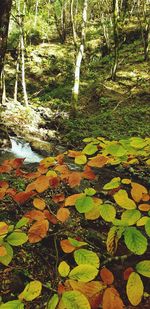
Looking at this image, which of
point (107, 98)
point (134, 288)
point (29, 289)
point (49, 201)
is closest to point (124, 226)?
point (134, 288)

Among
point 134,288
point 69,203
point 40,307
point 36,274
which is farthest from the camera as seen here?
point 36,274

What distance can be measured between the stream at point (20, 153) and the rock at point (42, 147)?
6.0 inches

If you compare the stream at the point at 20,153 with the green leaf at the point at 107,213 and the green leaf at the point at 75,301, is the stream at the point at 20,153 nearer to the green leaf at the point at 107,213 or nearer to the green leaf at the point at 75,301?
the green leaf at the point at 107,213

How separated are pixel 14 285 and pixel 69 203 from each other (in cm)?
133

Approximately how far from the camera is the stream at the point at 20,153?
32.7 ft

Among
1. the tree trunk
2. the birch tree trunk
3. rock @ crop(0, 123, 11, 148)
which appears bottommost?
rock @ crop(0, 123, 11, 148)

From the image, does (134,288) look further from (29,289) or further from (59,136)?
(59,136)

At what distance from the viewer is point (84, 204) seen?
5.45ft

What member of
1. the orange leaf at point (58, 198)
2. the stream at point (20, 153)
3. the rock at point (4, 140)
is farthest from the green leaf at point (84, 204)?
the rock at point (4, 140)

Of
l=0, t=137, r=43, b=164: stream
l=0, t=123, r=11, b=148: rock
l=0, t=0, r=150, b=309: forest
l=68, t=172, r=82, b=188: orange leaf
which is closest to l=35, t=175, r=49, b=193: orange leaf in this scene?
l=0, t=0, r=150, b=309: forest

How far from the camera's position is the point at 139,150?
2.08 m

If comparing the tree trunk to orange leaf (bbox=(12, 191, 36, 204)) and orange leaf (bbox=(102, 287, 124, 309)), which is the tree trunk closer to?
orange leaf (bbox=(12, 191, 36, 204))

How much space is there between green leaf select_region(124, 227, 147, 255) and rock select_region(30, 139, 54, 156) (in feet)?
29.3

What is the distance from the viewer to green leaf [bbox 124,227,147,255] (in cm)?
143
